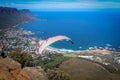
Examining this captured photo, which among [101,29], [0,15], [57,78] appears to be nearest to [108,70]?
[101,29]

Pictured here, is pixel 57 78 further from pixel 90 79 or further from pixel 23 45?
pixel 23 45

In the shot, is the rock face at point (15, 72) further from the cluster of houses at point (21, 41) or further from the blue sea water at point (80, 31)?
the cluster of houses at point (21, 41)

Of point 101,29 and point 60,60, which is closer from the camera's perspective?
point 60,60

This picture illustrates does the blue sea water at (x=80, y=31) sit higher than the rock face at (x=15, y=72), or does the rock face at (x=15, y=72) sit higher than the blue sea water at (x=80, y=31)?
the blue sea water at (x=80, y=31)

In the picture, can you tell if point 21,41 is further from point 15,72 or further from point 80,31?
point 15,72

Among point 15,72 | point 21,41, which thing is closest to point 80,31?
point 21,41

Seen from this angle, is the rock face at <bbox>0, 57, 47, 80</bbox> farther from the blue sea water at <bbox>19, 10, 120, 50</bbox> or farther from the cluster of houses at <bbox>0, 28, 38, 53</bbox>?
the cluster of houses at <bbox>0, 28, 38, 53</bbox>

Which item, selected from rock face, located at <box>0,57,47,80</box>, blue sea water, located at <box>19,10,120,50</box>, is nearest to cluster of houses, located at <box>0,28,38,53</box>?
blue sea water, located at <box>19,10,120,50</box>

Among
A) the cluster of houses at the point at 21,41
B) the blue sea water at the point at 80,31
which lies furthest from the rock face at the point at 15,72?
the cluster of houses at the point at 21,41
